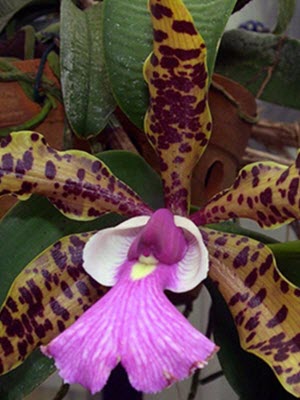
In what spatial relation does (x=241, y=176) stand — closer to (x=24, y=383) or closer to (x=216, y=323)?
(x=216, y=323)

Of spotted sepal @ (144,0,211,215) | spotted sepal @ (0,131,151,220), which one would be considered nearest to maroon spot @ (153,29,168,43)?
spotted sepal @ (144,0,211,215)

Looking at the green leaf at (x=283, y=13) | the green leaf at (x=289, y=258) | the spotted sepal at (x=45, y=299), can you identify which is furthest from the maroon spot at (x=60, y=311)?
the green leaf at (x=283, y=13)

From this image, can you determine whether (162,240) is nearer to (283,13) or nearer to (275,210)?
(275,210)

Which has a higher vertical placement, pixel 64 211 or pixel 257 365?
pixel 64 211

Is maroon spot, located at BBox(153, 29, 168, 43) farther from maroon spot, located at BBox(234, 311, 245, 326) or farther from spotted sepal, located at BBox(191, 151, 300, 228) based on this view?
maroon spot, located at BBox(234, 311, 245, 326)

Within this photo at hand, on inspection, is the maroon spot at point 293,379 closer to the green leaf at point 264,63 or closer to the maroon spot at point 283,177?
the maroon spot at point 283,177

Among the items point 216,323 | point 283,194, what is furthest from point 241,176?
point 216,323
